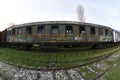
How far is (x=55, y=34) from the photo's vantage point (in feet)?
52.3

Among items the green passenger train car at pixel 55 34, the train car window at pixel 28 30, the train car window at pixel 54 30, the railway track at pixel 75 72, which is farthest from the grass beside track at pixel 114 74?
the train car window at pixel 28 30

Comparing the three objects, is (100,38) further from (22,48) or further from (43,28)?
(22,48)

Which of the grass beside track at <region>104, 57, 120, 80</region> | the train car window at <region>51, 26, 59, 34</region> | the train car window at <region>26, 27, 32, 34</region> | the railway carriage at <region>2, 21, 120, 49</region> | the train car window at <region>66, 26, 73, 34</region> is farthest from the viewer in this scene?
the train car window at <region>26, 27, 32, 34</region>

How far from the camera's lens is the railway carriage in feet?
52.3

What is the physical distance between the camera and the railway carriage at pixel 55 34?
1595cm

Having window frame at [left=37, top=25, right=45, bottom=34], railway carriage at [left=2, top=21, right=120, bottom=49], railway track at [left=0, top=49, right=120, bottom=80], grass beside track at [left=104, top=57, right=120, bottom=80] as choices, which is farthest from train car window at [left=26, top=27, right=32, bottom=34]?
grass beside track at [left=104, top=57, right=120, bottom=80]

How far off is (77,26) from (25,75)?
9.15m

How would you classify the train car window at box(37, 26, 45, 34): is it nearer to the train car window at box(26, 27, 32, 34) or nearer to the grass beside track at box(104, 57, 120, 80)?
the train car window at box(26, 27, 32, 34)

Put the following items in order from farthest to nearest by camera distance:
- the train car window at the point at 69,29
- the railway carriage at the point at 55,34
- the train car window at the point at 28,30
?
the train car window at the point at 28,30 → the train car window at the point at 69,29 → the railway carriage at the point at 55,34

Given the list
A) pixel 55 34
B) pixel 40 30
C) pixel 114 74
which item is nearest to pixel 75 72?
pixel 114 74

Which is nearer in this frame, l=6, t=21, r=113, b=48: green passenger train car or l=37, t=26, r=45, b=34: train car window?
l=6, t=21, r=113, b=48: green passenger train car

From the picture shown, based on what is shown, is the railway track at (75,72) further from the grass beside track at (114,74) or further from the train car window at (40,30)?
the train car window at (40,30)

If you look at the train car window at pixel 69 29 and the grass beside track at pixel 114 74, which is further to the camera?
the train car window at pixel 69 29

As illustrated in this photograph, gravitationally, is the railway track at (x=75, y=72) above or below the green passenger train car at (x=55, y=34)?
below
